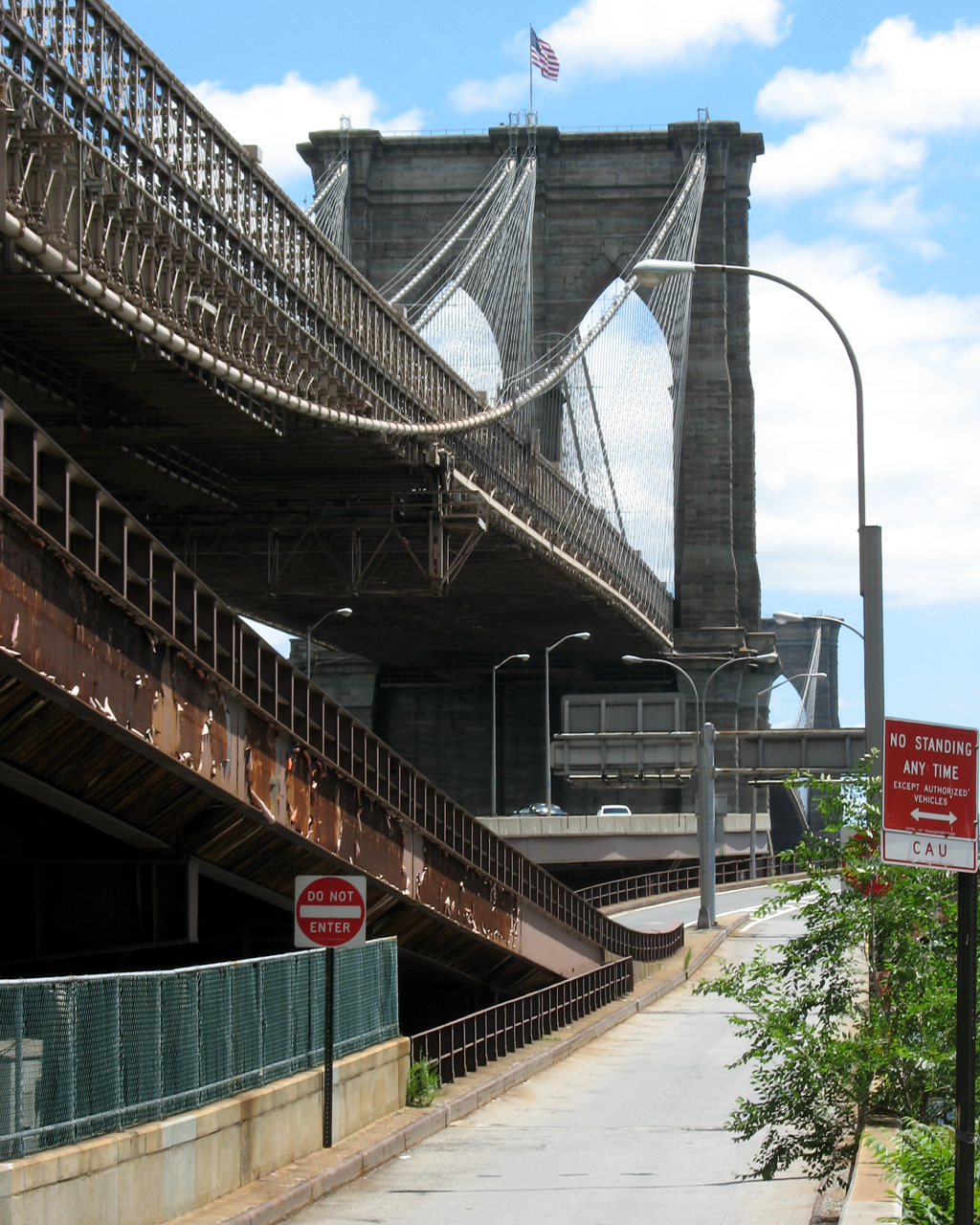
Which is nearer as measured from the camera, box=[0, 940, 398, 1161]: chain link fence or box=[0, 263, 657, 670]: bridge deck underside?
box=[0, 940, 398, 1161]: chain link fence

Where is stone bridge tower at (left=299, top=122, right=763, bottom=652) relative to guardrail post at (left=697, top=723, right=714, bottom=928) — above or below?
above

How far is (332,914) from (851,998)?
16.0 feet

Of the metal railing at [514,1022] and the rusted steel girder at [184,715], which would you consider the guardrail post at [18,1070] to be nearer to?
the rusted steel girder at [184,715]

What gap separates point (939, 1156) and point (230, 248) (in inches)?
814

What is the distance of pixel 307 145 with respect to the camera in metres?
85.0

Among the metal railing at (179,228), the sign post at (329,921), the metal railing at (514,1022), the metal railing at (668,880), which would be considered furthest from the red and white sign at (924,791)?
the metal railing at (668,880)

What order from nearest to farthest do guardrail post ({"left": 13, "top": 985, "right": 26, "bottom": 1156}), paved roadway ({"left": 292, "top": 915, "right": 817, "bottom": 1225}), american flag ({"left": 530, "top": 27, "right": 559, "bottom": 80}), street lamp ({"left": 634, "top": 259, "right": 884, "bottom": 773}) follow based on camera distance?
1. guardrail post ({"left": 13, "top": 985, "right": 26, "bottom": 1156})
2. paved roadway ({"left": 292, "top": 915, "right": 817, "bottom": 1225})
3. street lamp ({"left": 634, "top": 259, "right": 884, "bottom": 773})
4. american flag ({"left": 530, "top": 27, "right": 559, "bottom": 80})

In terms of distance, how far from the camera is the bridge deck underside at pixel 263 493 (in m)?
23.9

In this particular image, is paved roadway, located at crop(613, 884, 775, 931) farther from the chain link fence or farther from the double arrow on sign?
the double arrow on sign

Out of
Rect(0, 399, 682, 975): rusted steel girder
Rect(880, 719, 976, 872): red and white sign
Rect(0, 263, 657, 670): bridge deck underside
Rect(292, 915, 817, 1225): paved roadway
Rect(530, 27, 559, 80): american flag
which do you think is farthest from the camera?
Rect(530, 27, 559, 80): american flag

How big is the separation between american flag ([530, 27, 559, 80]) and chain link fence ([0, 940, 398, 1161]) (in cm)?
6669

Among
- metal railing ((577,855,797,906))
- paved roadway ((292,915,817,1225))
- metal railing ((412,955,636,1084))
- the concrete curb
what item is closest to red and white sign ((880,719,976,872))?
the concrete curb

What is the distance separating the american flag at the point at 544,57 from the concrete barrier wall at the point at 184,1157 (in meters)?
67.1

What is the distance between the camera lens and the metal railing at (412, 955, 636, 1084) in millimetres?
22375
